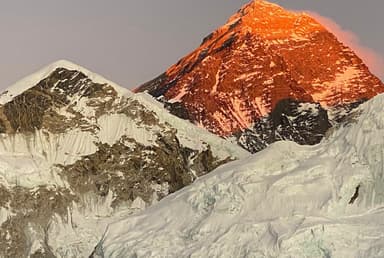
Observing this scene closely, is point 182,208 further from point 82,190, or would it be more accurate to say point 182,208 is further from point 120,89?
point 120,89

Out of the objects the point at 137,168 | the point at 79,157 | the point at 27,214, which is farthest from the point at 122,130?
the point at 27,214

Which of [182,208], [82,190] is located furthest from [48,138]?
[182,208]

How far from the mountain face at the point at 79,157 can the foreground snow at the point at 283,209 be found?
3515 centimetres

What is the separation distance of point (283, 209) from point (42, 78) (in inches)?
2433

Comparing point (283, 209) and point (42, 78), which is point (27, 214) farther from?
point (283, 209)

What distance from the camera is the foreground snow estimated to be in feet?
193

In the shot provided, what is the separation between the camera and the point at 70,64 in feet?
399

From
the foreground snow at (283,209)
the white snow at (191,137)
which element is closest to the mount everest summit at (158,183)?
the foreground snow at (283,209)

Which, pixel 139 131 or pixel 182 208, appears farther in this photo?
pixel 139 131

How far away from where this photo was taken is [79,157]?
372 ft

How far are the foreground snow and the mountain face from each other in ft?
115

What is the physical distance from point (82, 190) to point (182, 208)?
44.6 m

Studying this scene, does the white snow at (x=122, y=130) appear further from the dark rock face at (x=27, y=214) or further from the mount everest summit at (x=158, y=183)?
the dark rock face at (x=27, y=214)

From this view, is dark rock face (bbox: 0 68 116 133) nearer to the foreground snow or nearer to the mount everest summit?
the mount everest summit
